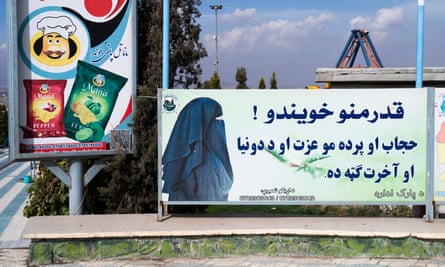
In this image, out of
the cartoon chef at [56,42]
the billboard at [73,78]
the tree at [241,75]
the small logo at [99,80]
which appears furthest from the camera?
the tree at [241,75]

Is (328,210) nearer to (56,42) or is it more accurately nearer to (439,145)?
(439,145)

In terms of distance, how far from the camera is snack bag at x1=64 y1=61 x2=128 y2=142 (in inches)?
297

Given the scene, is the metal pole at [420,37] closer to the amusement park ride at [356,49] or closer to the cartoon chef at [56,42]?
the cartoon chef at [56,42]

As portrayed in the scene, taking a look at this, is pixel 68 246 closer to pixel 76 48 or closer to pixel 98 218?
pixel 98 218

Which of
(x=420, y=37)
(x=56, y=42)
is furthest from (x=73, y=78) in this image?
→ (x=420, y=37)

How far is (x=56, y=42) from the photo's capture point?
7.41m

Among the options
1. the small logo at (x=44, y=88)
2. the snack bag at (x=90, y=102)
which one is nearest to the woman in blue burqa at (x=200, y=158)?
the snack bag at (x=90, y=102)

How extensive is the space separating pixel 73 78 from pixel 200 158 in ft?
6.42

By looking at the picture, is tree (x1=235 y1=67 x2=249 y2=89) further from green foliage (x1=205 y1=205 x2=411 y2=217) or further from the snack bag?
the snack bag

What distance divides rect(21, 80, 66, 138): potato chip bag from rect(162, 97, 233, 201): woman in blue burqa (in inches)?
58.7

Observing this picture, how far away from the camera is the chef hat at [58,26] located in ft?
24.1

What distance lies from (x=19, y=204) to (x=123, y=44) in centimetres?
571

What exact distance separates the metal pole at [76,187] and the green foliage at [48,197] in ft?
2.15

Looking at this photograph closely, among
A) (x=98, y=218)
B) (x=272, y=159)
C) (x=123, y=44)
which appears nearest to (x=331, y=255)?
(x=272, y=159)
